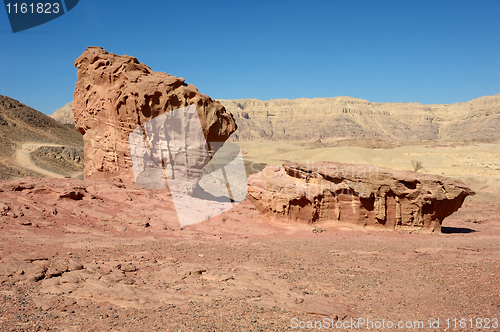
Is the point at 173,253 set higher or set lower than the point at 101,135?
lower

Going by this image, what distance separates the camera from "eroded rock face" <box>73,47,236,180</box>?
15.0m

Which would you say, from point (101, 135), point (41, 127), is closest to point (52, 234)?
point (101, 135)

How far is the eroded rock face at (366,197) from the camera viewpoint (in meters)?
12.3

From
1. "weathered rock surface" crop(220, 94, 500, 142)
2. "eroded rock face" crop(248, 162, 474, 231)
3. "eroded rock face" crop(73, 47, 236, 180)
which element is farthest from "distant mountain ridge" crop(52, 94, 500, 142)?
"eroded rock face" crop(248, 162, 474, 231)

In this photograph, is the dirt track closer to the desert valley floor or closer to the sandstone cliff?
the desert valley floor

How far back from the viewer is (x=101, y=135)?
16.4 meters

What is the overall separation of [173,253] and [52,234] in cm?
318

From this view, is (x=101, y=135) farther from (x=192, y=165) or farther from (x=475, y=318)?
(x=475, y=318)

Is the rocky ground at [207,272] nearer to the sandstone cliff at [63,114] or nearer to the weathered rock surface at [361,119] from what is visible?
the weathered rock surface at [361,119]

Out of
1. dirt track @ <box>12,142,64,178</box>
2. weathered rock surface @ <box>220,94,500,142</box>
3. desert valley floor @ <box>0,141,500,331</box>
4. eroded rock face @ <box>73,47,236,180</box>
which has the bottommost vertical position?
desert valley floor @ <box>0,141,500,331</box>

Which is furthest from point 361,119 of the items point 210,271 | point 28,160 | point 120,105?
point 210,271

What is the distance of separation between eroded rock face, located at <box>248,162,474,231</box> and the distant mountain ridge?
103825 mm

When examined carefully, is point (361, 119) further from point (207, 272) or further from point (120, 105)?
Answer: point (207, 272)

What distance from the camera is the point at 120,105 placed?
1533 centimetres
